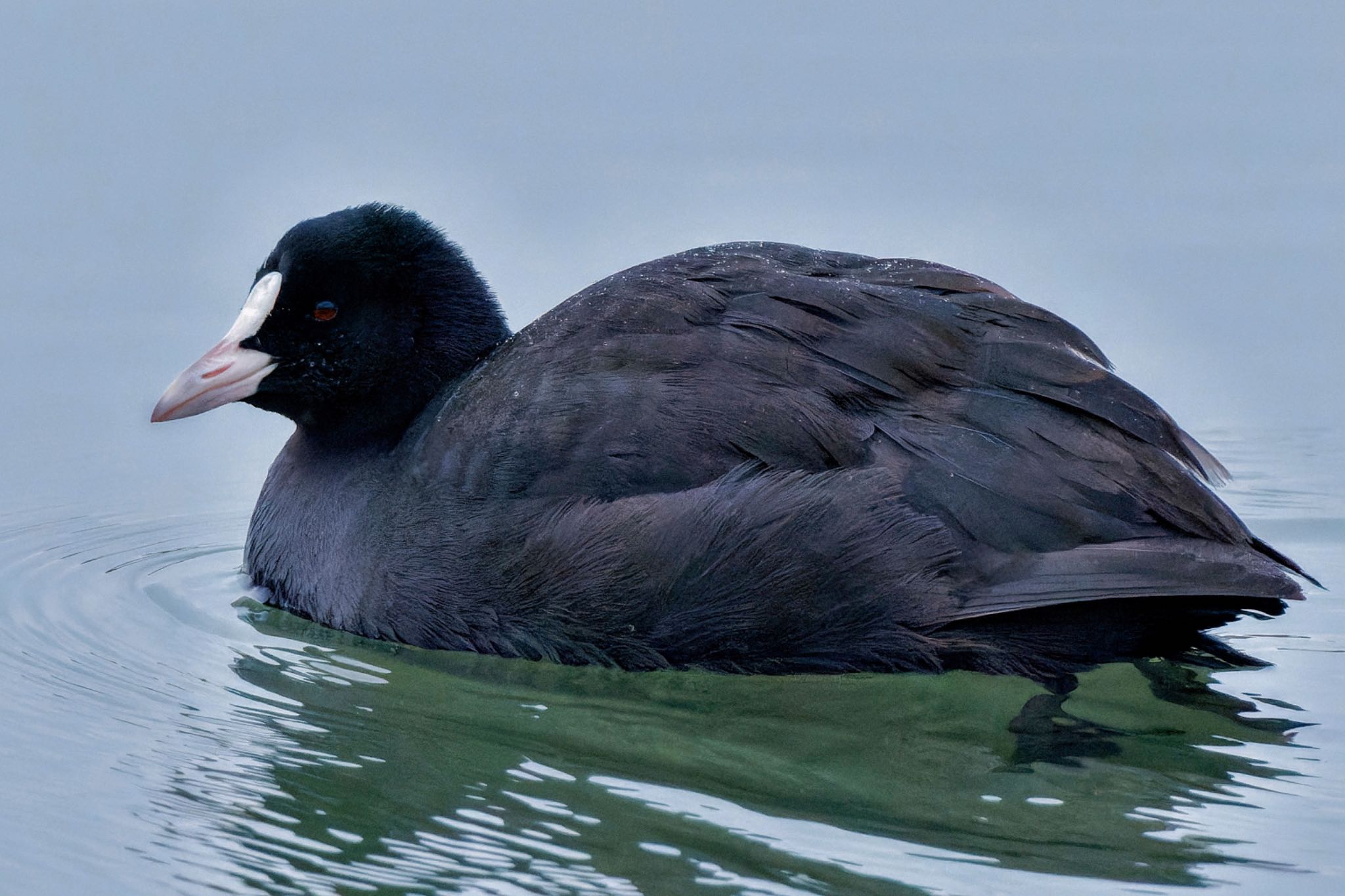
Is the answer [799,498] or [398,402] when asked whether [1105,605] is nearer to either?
[799,498]

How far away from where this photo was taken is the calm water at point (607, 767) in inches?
156

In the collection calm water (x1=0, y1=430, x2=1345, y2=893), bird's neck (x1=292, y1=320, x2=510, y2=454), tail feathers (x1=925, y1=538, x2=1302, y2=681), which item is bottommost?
calm water (x1=0, y1=430, x2=1345, y2=893)

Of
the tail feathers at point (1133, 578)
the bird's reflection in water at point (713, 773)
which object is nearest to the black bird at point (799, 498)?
the tail feathers at point (1133, 578)

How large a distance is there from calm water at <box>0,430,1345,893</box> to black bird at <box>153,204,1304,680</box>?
16 centimetres

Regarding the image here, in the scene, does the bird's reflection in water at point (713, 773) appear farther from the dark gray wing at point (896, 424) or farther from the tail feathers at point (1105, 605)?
the dark gray wing at point (896, 424)

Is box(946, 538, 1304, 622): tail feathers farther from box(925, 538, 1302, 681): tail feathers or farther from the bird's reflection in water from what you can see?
the bird's reflection in water

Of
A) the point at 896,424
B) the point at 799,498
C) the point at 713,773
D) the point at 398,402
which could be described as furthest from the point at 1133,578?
the point at 398,402

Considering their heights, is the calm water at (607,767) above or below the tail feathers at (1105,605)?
below

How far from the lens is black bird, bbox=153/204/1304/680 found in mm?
4871

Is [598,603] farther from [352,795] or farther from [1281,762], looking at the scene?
[1281,762]

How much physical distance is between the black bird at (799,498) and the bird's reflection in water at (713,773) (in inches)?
5.0

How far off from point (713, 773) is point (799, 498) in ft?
2.67

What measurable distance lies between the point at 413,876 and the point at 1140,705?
2151mm

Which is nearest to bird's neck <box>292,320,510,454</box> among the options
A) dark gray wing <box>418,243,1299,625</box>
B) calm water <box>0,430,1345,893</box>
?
dark gray wing <box>418,243,1299,625</box>
